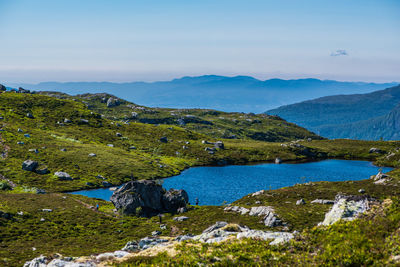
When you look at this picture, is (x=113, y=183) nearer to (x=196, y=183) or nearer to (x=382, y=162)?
(x=196, y=183)

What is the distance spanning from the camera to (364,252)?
2042 centimetres

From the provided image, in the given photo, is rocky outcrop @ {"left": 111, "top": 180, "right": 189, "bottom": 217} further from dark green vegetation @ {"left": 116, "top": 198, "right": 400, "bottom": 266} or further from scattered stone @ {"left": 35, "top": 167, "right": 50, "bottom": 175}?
dark green vegetation @ {"left": 116, "top": 198, "right": 400, "bottom": 266}

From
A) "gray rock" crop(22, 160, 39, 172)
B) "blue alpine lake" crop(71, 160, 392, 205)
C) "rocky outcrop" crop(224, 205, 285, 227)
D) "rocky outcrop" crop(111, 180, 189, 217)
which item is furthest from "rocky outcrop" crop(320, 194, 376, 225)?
"gray rock" crop(22, 160, 39, 172)

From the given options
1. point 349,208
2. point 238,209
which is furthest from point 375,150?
point 349,208

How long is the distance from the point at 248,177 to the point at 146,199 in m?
67.9

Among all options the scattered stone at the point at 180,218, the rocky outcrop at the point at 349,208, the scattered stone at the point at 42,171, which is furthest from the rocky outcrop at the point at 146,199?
the rocky outcrop at the point at 349,208

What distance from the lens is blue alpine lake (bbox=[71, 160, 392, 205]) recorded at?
100812 mm

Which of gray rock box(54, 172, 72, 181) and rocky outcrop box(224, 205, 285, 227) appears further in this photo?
gray rock box(54, 172, 72, 181)

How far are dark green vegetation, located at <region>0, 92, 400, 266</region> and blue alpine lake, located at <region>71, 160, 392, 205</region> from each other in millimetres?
9720

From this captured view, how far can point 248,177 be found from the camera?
131m

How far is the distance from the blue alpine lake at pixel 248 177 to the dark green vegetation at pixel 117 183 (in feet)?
31.9

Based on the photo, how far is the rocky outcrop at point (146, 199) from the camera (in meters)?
70.1

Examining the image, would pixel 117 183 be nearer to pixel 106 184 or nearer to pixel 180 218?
pixel 106 184

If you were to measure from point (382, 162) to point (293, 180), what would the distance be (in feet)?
211
